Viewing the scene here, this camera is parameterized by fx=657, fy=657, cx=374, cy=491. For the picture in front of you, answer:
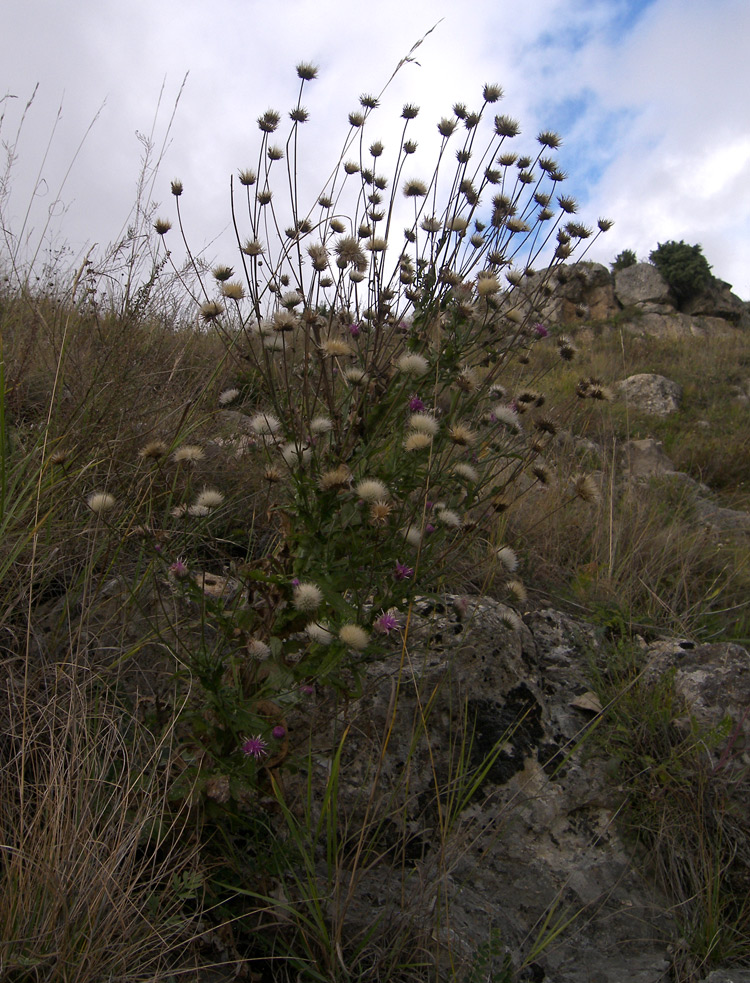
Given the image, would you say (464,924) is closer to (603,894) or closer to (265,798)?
(603,894)

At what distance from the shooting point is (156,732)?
1580 mm

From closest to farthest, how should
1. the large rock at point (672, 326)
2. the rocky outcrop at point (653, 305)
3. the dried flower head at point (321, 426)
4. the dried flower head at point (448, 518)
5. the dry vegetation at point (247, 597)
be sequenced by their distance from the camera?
the dry vegetation at point (247, 597), the dried flower head at point (448, 518), the dried flower head at point (321, 426), the large rock at point (672, 326), the rocky outcrop at point (653, 305)

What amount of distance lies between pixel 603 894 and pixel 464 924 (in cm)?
43

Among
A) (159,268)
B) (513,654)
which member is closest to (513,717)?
(513,654)

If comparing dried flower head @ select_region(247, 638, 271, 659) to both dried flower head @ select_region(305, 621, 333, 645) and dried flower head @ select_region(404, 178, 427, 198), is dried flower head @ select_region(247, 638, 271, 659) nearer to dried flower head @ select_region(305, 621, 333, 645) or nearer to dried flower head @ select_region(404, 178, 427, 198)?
dried flower head @ select_region(305, 621, 333, 645)

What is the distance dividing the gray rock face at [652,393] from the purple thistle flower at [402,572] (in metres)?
6.99

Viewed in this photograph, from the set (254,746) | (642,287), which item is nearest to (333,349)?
(254,746)

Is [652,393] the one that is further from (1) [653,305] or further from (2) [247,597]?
(1) [653,305]

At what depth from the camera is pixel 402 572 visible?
5.04ft

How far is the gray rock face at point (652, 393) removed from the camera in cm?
803

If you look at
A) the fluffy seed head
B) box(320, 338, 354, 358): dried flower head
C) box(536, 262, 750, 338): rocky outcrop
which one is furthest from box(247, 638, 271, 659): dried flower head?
box(536, 262, 750, 338): rocky outcrop

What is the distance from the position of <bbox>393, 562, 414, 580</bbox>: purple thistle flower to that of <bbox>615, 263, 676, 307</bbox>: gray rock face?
18827mm

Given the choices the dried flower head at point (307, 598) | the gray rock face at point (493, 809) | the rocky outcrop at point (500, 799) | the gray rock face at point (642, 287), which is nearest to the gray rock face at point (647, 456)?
the rocky outcrop at point (500, 799)

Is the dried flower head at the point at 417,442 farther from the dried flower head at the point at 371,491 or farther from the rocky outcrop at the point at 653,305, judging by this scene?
the rocky outcrop at the point at 653,305
